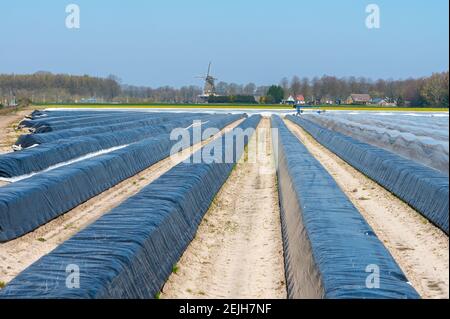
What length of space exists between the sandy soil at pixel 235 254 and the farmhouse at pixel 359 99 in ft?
236

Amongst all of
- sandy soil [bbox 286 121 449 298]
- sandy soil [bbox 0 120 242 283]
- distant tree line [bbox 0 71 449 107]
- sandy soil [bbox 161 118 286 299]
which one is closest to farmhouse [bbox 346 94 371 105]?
distant tree line [bbox 0 71 449 107]

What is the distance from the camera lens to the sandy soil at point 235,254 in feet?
23.6

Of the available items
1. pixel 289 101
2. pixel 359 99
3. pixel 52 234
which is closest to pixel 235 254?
pixel 52 234

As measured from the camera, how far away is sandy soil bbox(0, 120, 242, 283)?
8211 mm

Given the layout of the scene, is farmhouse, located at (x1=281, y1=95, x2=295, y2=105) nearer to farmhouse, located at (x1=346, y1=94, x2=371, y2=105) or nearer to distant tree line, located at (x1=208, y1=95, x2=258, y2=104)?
distant tree line, located at (x1=208, y1=95, x2=258, y2=104)

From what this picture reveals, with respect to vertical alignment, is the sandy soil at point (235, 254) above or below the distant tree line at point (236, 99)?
below

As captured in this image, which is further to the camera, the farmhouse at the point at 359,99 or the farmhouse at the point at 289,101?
the farmhouse at the point at 289,101

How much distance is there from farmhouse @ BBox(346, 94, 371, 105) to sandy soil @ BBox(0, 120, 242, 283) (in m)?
72.2

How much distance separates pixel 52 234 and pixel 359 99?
80.4 metres

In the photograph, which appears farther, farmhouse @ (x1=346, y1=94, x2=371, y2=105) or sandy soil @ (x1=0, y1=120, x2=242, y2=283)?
farmhouse @ (x1=346, y1=94, x2=371, y2=105)

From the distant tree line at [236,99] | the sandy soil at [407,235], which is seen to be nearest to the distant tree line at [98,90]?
the distant tree line at [236,99]

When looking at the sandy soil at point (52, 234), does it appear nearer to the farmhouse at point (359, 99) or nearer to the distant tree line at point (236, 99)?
the farmhouse at point (359, 99)

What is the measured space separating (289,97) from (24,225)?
8312 cm
